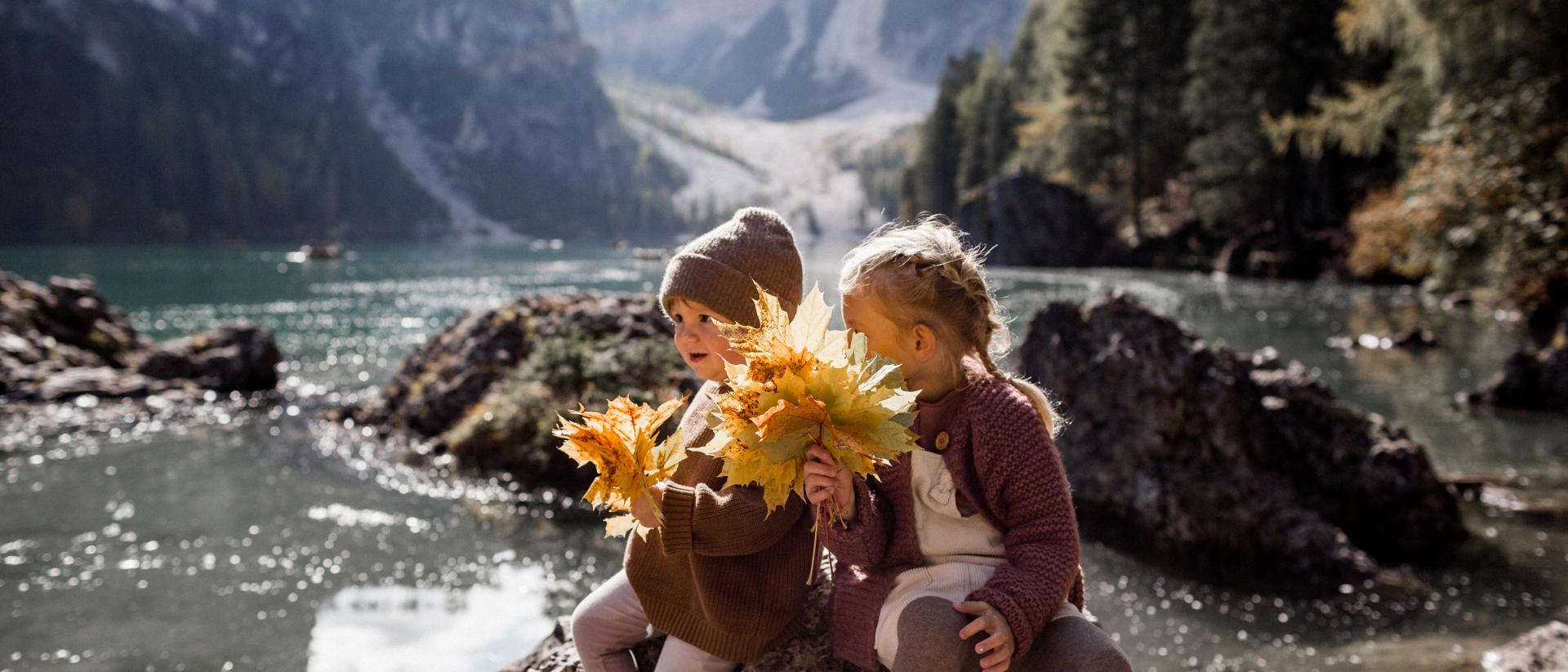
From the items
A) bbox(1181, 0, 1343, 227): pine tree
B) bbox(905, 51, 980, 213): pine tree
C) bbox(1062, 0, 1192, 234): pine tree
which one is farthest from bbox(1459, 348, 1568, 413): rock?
bbox(905, 51, 980, 213): pine tree

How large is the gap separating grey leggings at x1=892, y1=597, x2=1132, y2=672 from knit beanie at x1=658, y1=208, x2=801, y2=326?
120 cm

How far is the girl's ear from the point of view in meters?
2.46

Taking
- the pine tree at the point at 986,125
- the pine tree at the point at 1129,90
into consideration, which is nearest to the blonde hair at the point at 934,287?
the pine tree at the point at 1129,90

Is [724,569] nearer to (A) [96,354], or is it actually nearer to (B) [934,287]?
(B) [934,287]

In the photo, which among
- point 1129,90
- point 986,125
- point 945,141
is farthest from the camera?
point 945,141

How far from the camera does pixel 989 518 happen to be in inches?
93.4

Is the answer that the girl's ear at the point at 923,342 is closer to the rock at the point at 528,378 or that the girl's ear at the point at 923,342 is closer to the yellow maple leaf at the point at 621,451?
the yellow maple leaf at the point at 621,451

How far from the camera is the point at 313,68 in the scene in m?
166

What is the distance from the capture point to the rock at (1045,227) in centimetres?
4594

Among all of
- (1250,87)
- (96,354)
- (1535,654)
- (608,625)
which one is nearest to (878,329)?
(608,625)

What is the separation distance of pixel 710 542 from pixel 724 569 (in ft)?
0.77

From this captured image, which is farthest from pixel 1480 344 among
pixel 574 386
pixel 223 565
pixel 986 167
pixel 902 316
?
pixel 986 167

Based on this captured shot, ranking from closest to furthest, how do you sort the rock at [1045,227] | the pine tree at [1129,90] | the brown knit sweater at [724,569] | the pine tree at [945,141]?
the brown knit sweater at [724,569] < the pine tree at [1129,90] < the rock at [1045,227] < the pine tree at [945,141]

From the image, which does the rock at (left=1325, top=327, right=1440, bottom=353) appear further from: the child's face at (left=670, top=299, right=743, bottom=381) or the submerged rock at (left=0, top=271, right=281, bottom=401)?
the submerged rock at (left=0, top=271, right=281, bottom=401)
